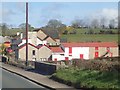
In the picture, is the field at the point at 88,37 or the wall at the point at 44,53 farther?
the field at the point at 88,37

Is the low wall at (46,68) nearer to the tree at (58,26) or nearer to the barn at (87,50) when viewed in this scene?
the barn at (87,50)

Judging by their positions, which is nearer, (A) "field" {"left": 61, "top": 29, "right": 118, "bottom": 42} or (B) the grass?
(B) the grass

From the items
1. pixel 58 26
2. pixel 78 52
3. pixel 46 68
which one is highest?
pixel 58 26

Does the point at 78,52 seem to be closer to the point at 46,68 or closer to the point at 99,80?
the point at 46,68

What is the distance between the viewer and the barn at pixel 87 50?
100881 millimetres

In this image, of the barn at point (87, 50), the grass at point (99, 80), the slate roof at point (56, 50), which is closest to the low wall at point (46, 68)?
the grass at point (99, 80)

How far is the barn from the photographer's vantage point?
101m

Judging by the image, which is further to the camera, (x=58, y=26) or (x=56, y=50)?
(x=58, y=26)

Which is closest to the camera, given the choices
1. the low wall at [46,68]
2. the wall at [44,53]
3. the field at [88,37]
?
the low wall at [46,68]

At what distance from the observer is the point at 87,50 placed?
10419cm

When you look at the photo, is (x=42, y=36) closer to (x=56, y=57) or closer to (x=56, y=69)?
(x=56, y=57)

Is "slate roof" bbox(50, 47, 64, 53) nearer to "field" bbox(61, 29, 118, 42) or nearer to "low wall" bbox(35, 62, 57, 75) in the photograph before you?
"field" bbox(61, 29, 118, 42)

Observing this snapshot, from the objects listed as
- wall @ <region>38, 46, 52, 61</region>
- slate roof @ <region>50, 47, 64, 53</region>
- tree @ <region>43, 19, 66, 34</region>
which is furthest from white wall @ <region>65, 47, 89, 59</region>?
tree @ <region>43, 19, 66, 34</region>

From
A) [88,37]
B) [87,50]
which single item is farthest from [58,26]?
[87,50]
